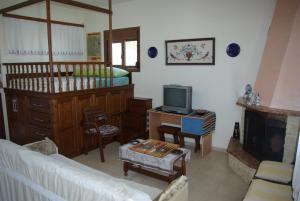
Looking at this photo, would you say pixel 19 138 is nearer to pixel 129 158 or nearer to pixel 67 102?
pixel 67 102

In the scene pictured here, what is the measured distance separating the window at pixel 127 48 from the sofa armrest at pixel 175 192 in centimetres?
350

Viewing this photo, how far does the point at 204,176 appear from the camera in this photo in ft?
10.7

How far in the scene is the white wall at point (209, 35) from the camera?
3.66 m

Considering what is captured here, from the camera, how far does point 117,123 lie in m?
4.68

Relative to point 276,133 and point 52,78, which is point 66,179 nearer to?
point 52,78

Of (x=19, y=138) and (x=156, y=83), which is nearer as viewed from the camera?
(x=19, y=138)

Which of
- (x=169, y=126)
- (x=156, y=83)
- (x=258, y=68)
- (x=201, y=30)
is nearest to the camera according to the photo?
(x=258, y=68)

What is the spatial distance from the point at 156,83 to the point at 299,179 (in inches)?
133

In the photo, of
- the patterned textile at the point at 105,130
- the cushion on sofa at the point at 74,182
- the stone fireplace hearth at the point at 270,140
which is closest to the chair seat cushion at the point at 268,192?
the stone fireplace hearth at the point at 270,140

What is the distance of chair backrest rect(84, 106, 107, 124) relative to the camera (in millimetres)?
3900

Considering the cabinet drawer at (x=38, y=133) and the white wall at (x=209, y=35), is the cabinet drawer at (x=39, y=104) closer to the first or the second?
the cabinet drawer at (x=38, y=133)

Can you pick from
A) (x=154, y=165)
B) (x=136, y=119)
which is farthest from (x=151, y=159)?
(x=136, y=119)

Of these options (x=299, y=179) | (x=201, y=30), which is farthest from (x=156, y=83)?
(x=299, y=179)

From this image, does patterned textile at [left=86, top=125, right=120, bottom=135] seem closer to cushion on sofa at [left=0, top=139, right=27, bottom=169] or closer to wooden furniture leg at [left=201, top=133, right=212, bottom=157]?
wooden furniture leg at [left=201, top=133, right=212, bottom=157]
